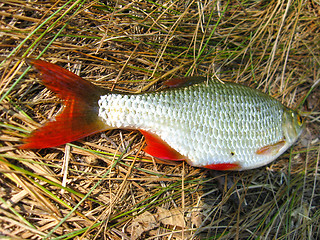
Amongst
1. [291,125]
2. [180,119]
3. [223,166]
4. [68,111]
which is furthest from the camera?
[291,125]

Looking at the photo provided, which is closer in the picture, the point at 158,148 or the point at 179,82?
the point at 158,148

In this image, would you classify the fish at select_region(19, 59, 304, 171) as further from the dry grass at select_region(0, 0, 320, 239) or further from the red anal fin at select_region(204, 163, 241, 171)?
the dry grass at select_region(0, 0, 320, 239)

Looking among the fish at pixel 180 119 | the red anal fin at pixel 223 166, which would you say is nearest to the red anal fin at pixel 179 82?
the fish at pixel 180 119

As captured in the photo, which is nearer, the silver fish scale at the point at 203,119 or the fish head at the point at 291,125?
the silver fish scale at the point at 203,119

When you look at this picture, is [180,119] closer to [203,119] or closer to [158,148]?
[203,119]

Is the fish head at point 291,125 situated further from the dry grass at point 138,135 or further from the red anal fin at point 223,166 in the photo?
the red anal fin at point 223,166

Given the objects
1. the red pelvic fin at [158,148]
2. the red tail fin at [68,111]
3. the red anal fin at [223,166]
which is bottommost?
the red anal fin at [223,166]

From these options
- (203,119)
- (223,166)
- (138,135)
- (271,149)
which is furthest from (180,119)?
(271,149)
